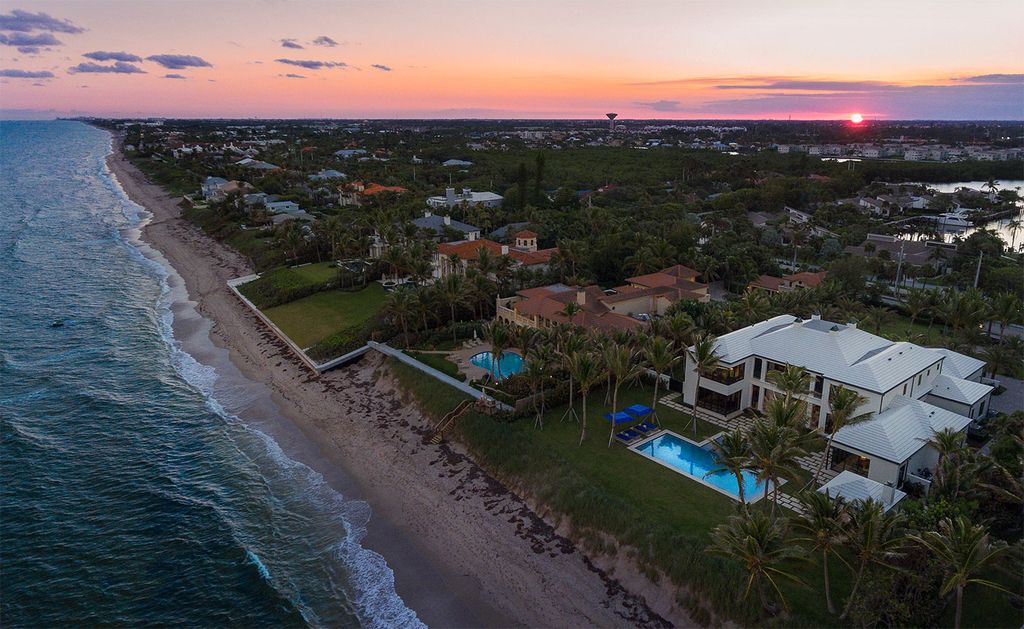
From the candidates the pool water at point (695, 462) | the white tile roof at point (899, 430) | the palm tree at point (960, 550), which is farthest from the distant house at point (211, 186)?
the palm tree at point (960, 550)

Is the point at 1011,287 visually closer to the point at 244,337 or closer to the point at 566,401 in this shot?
the point at 566,401

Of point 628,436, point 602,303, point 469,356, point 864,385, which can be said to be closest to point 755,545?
point 628,436

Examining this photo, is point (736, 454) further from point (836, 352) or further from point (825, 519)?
point (836, 352)

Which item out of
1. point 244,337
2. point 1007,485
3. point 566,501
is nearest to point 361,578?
point 566,501

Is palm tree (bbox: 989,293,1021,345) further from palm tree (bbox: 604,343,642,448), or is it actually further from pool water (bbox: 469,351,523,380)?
pool water (bbox: 469,351,523,380)

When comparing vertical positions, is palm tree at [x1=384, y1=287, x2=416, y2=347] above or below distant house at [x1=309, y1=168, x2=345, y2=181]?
below

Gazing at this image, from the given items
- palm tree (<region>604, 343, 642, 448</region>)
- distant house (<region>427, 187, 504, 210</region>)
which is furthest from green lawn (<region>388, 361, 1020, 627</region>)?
distant house (<region>427, 187, 504, 210</region>)
